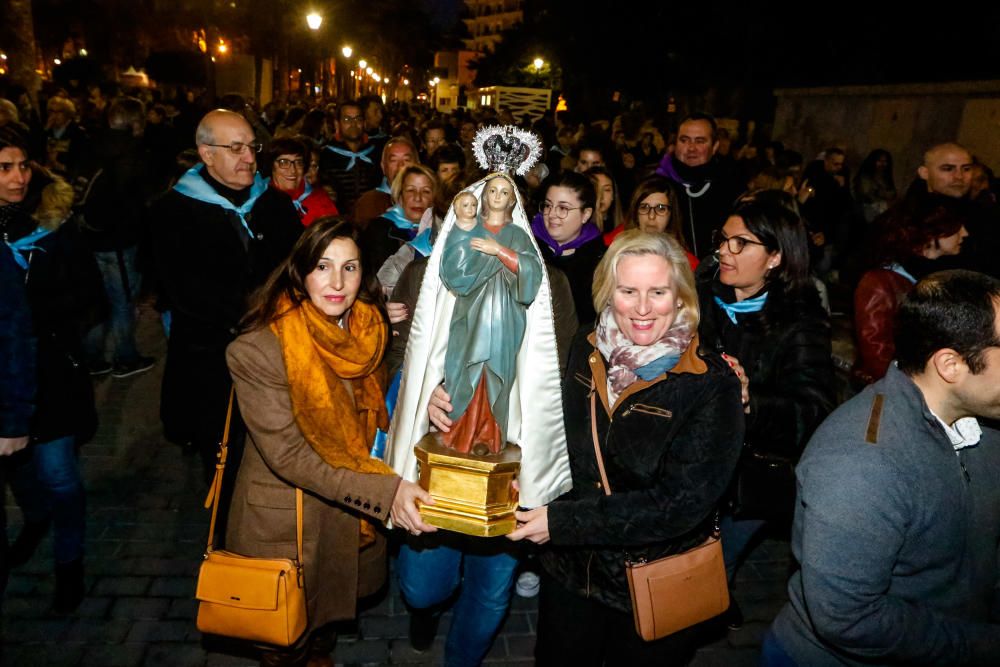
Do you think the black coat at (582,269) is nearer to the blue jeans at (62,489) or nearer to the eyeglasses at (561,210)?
the eyeglasses at (561,210)

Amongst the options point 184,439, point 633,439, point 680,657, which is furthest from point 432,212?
point 680,657

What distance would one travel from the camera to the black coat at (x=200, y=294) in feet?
12.0

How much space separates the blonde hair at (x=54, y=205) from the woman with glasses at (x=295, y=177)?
233 cm

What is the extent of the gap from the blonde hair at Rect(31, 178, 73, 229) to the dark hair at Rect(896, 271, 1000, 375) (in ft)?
12.7

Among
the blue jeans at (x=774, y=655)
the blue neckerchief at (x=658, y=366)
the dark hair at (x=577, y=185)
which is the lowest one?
the blue jeans at (x=774, y=655)

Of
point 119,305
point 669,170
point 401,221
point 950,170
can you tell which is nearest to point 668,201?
point 669,170

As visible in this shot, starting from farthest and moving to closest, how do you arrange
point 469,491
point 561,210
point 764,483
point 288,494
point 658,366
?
point 561,210 < point 764,483 < point 288,494 < point 469,491 < point 658,366

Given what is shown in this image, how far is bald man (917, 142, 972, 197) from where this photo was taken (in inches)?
196

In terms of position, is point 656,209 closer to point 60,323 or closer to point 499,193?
point 499,193

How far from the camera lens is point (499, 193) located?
2.56 metres

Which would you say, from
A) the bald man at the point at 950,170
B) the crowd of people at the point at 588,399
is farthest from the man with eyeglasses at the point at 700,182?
the bald man at the point at 950,170

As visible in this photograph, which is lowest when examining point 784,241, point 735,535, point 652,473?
point 735,535

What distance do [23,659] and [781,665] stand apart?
140 inches

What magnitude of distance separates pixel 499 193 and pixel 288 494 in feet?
5.04
